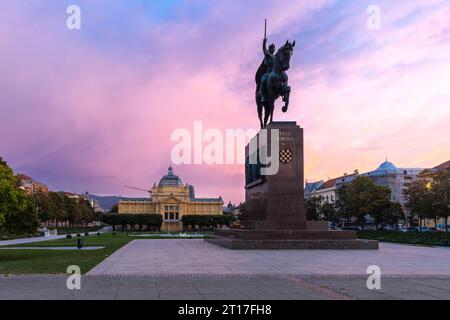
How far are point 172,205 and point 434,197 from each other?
12614 centimetres

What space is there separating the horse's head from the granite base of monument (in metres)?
3.79

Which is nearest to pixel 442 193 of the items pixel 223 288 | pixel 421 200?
pixel 421 200

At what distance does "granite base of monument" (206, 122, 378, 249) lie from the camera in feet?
91.4

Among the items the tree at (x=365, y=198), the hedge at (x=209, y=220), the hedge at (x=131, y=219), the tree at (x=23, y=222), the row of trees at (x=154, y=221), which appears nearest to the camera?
the tree at (x=23, y=222)

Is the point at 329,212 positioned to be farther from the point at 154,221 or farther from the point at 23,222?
the point at 23,222

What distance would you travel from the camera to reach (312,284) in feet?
44.5

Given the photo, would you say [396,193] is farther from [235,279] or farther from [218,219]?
[235,279]

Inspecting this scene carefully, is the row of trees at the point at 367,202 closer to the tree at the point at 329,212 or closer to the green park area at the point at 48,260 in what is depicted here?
the tree at the point at 329,212

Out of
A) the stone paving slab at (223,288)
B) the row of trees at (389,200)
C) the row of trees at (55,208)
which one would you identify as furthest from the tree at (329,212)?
the stone paving slab at (223,288)

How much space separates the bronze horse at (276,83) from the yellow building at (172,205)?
451 ft

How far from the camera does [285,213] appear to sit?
29.5 m

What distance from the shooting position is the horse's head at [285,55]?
102 ft

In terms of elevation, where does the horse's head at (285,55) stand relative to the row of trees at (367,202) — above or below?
above

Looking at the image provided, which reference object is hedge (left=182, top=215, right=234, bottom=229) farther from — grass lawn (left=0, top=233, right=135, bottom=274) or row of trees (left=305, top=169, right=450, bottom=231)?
grass lawn (left=0, top=233, right=135, bottom=274)
